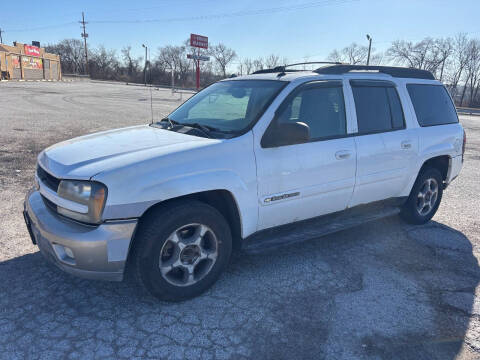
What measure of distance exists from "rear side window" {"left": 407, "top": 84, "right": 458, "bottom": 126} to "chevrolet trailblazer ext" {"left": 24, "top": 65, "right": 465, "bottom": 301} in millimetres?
40

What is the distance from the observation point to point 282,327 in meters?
2.79

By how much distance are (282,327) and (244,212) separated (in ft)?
3.13

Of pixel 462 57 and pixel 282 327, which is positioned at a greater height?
pixel 462 57

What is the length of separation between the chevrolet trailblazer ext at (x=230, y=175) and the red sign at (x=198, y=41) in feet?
136

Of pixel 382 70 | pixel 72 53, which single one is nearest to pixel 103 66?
pixel 72 53

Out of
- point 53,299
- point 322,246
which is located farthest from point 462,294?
point 53,299

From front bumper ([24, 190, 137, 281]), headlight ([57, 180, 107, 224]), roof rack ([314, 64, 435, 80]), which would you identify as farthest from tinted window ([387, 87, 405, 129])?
headlight ([57, 180, 107, 224])

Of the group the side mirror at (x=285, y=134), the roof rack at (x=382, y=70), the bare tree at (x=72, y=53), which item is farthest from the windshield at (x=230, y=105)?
the bare tree at (x=72, y=53)

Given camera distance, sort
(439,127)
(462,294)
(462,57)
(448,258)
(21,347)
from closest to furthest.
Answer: (21,347) < (462,294) < (448,258) < (439,127) < (462,57)

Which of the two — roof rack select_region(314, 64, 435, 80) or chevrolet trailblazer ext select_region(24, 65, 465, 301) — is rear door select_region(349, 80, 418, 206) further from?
roof rack select_region(314, 64, 435, 80)

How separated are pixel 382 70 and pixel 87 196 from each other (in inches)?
143

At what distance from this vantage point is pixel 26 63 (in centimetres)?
5147

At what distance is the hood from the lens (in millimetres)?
2719

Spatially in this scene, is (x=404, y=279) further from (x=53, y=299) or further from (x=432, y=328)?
(x=53, y=299)
